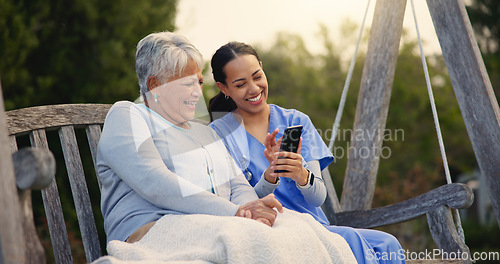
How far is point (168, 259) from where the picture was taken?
70.4 inches

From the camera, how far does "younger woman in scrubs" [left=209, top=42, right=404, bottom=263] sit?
2.43m

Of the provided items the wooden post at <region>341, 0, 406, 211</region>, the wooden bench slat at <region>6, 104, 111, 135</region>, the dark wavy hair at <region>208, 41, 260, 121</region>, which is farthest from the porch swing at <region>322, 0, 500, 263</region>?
the wooden bench slat at <region>6, 104, 111, 135</region>

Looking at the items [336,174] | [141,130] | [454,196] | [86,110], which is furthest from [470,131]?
[336,174]

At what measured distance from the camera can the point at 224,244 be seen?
1765 millimetres

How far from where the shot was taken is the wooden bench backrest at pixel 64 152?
92.0 inches

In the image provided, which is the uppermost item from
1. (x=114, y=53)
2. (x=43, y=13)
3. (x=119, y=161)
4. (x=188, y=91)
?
(x=43, y=13)

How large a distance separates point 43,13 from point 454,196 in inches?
169

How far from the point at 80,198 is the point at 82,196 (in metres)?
0.01

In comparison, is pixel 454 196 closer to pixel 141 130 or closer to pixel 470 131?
pixel 470 131

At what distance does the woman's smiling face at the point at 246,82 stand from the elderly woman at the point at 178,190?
0.24m

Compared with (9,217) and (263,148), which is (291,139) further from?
(9,217)

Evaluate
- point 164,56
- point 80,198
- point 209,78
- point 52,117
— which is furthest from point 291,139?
point 209,78

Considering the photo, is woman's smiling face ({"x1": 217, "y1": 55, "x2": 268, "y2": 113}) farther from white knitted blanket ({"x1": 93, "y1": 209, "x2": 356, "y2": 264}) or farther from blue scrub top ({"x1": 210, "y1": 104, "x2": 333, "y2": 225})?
white knitted blanket ({"x1": 93, "y1": 209, "x2": 356, "y2": 264})

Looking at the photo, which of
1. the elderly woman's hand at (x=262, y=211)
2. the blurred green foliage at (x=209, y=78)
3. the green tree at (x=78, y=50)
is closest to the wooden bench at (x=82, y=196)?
the elderly woman's hand at (x=262, y=211)
